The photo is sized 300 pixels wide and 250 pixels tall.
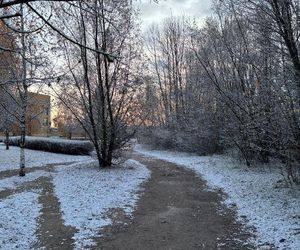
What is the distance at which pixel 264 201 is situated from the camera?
9.52 metres

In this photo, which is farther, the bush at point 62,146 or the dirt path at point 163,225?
the bush at point 62,146

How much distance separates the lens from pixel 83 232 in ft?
24.9

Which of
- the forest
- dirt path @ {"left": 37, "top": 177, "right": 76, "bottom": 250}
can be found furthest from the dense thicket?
dirt path @ {"left": 37, "top": 177, "right": 76, "bottom": 250}

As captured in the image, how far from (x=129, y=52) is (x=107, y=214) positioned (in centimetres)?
1052

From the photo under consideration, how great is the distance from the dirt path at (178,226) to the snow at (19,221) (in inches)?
55.3

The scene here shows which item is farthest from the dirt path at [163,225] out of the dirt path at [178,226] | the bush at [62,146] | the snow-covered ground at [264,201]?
the bush at [62,146]

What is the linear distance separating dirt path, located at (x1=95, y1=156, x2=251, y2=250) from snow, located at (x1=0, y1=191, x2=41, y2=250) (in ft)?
4.61

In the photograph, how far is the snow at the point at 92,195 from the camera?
815 centimetres

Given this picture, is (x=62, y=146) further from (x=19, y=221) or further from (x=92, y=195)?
(x=19, y=221)

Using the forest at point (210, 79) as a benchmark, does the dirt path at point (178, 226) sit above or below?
below

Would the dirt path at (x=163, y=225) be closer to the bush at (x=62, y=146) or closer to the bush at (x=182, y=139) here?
the bush at (x=182, y=139)

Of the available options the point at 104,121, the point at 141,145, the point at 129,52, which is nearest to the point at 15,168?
the point at 104,121

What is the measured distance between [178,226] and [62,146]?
21283mm

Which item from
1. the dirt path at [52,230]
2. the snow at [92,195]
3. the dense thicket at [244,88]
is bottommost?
the dirt path at [52,230]
